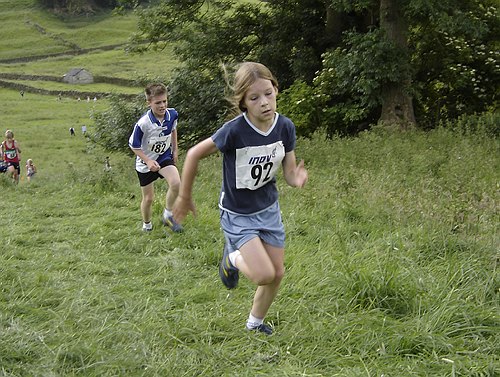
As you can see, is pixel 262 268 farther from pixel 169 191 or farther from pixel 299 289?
pixel 169 191

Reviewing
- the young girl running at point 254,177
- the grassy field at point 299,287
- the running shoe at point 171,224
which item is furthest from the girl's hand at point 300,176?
the running shoe at point 171,224

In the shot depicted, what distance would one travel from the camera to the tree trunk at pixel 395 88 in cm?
1466

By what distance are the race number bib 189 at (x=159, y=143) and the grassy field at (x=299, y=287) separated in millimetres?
1018

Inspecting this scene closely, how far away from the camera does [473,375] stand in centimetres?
371

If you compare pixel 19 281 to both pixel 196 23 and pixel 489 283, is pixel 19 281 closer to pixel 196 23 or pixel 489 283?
pixel 489 283

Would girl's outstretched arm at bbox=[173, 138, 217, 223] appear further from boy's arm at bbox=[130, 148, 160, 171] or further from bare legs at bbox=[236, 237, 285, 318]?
boy's arm at bbox=[130, 148, 160, 171]

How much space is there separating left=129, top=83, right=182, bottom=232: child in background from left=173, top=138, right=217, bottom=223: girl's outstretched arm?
3248 millimetres

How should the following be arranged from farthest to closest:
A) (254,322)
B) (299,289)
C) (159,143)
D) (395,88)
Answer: (395,88)
(159,143)
(299,289)
(254,322)

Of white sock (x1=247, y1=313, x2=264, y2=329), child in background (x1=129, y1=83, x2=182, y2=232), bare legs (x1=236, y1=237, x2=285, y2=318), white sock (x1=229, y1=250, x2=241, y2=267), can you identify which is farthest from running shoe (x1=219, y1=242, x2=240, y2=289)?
child in background (x1=129, y1=83, x2=182, y2=232)

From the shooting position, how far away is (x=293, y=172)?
4.61 meters

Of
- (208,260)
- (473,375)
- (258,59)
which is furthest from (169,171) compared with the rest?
(258,59)

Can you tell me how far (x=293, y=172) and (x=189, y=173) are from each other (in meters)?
0.77

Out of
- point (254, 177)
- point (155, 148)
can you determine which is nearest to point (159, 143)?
point (155, 148)

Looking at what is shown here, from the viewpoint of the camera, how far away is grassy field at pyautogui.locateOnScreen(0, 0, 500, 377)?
159 inches
